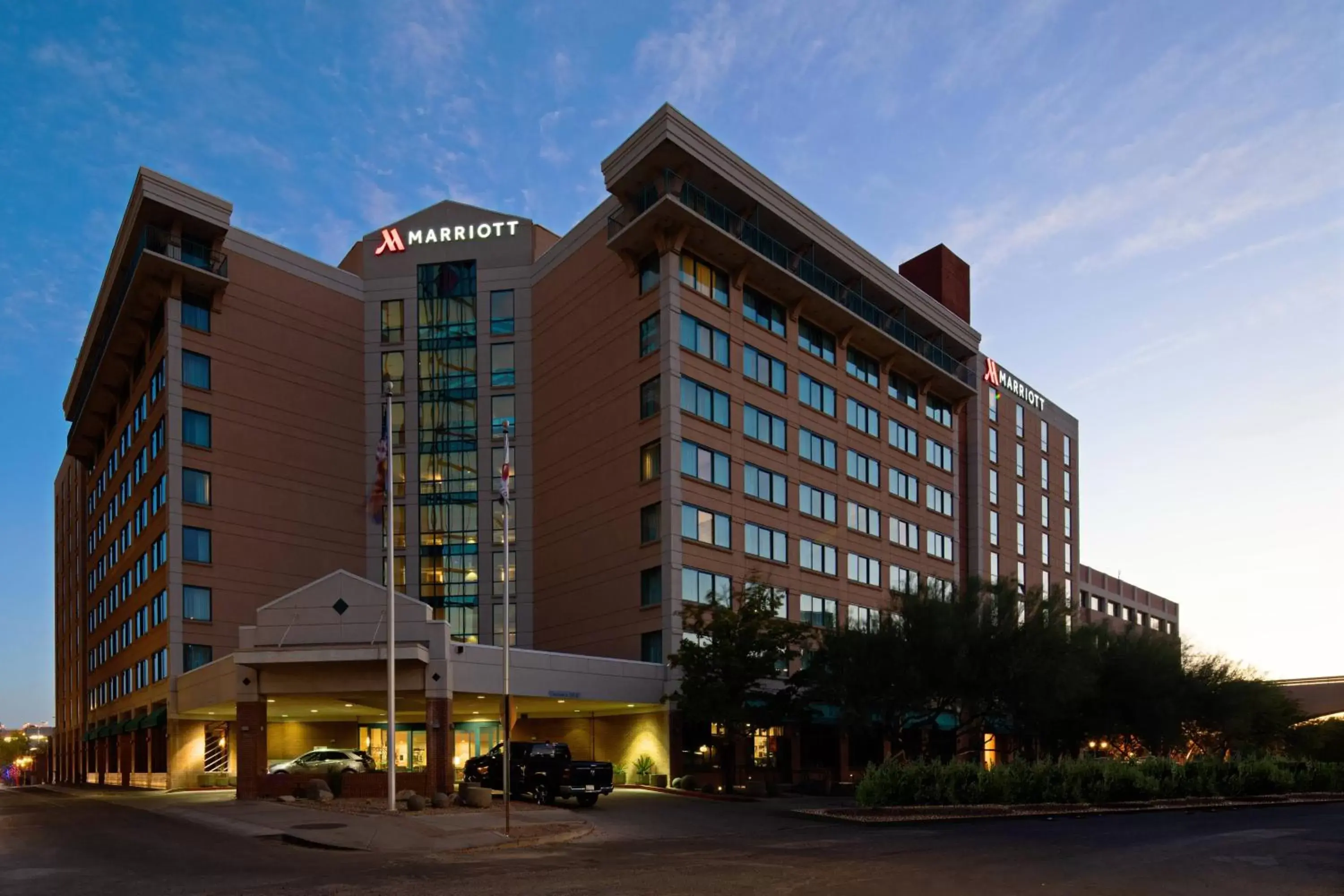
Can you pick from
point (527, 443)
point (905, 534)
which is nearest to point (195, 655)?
point (527, 443)

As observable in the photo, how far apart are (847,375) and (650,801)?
33409 millimetres

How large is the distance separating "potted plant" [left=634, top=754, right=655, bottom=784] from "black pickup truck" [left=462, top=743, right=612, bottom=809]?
1267cm

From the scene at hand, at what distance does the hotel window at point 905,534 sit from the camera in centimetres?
6950

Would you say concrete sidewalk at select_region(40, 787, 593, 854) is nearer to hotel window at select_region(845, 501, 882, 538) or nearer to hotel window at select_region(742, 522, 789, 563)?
hotel window at select_region(742, 522, 789, 563)

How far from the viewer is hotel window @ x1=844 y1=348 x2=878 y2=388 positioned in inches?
2643

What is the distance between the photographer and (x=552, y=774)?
3550cm

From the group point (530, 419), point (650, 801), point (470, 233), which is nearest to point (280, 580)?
point (530, 419)

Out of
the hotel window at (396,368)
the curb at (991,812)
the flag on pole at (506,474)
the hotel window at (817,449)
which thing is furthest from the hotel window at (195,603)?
the curb at (991,812)

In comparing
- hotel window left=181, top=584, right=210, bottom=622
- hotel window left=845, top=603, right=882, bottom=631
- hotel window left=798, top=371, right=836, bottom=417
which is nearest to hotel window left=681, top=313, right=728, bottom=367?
hotel window left=798, top=371, right=836, bottom=417

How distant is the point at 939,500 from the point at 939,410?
6310 mm

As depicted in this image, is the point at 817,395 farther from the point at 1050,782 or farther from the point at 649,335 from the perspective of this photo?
the point at 1050,782

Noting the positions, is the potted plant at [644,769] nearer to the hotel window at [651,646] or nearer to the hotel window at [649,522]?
the hotel window at [651,646]

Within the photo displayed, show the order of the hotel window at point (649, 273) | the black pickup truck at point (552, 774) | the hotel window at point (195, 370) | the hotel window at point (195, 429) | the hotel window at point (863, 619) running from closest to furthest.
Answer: the black pickup truck at point (552, 774), the hotel window at point (863, 619), the hotel window at point (649, 273), the hotel window at point (195, 429), the hotel window at point (195, 370)

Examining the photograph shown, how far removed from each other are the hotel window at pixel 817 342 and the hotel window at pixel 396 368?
2335 centimetres
